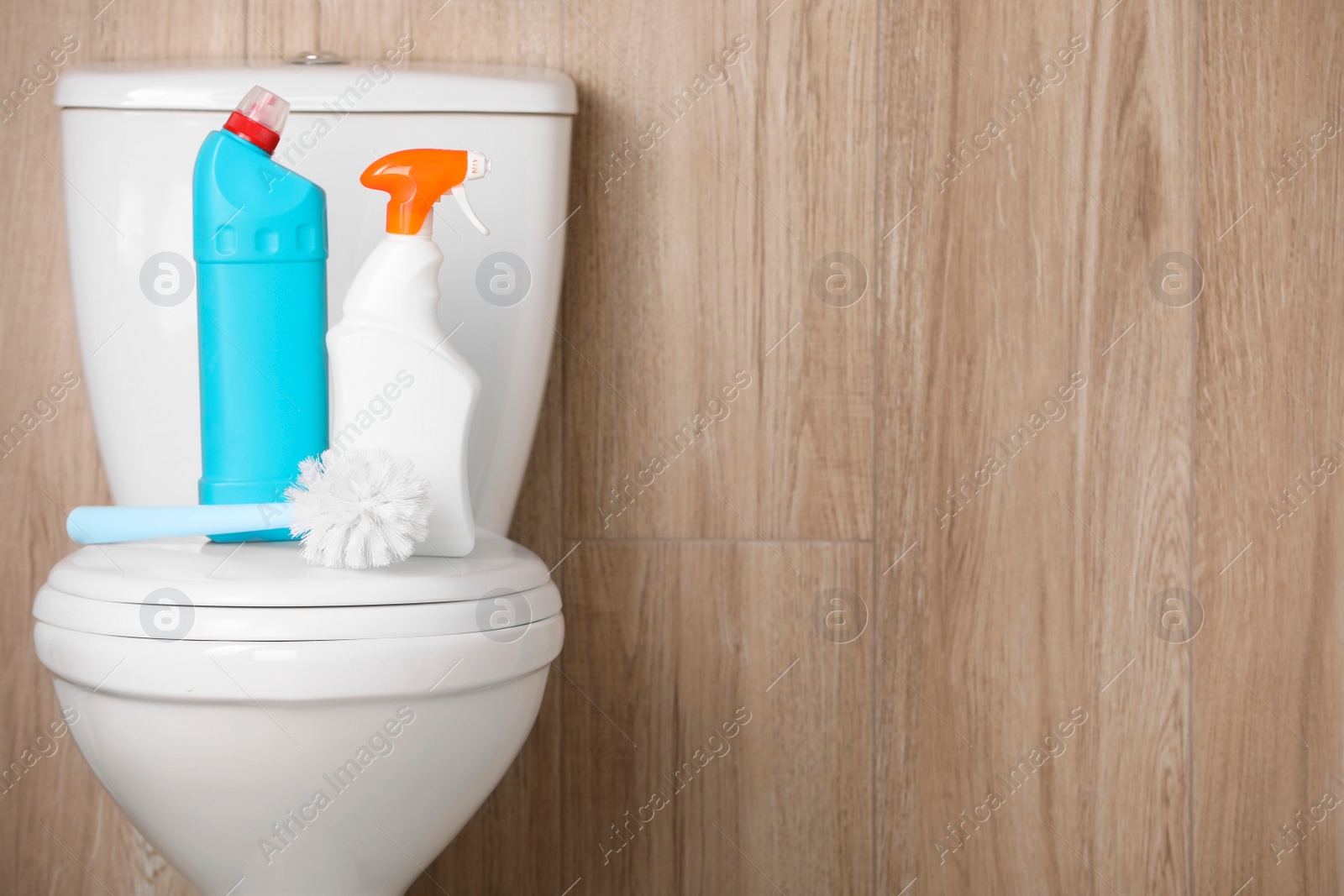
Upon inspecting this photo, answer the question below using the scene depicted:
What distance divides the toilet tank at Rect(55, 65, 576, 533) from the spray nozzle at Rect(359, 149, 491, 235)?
175 millimetres

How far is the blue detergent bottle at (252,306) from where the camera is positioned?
743mm

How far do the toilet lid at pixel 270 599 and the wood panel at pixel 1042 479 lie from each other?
0.53 metres

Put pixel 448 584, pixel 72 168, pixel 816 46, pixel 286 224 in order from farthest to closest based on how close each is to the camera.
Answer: pixel 816 46 → pixel 72 168 → pixel 286 224 → pixel 448 584

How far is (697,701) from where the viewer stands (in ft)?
3.44

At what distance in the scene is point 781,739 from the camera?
1051 mm

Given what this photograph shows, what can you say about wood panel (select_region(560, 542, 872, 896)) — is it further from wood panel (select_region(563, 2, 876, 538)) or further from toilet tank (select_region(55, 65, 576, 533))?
toilet tank (select_region(55, 65, 576, 533))

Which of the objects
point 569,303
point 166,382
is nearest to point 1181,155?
point 569,303

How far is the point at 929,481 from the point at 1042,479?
0.11 meters

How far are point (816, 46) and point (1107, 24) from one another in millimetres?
287

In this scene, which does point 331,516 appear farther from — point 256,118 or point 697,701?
point 697,701

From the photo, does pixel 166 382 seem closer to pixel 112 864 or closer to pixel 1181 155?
pixel 112 864

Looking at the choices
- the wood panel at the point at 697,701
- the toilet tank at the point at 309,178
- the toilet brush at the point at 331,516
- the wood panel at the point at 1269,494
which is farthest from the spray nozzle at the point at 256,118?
the wood panel at the point at 1269,494

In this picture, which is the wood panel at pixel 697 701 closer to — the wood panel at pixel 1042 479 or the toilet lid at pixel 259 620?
the wood panel at pixel 1042 479

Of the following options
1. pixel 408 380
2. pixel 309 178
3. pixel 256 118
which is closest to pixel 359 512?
pixel 408 380
